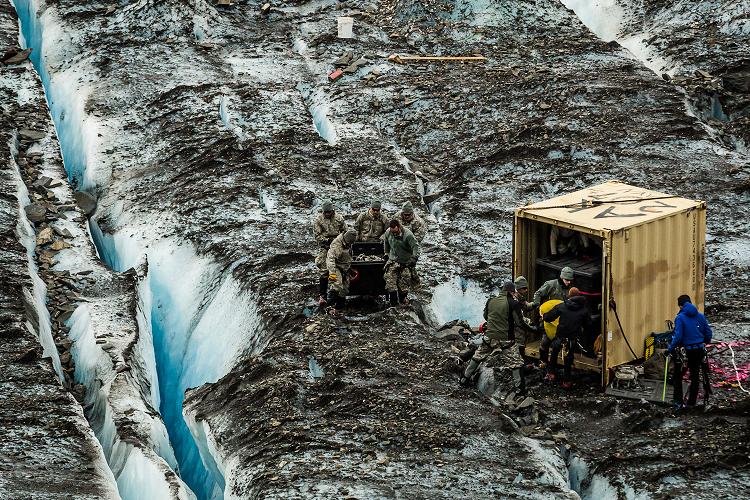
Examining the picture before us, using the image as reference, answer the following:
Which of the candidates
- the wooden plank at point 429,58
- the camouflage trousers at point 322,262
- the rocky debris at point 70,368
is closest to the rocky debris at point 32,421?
the rocky debris at point 70,368

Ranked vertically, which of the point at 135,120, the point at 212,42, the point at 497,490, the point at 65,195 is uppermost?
the point at 212,42

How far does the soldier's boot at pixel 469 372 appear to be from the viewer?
51.3 ft

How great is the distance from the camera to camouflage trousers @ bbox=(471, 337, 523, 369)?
15359 mm

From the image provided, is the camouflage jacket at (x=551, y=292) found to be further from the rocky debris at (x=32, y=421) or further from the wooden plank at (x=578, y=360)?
the rocky debris at (x=32, y=421)

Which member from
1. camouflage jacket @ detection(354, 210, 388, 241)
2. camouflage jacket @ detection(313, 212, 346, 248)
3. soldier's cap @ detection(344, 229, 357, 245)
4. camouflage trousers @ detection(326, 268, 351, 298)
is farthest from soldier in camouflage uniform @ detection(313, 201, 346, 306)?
soldier's cap @ detection(344, 229, 357, 245)

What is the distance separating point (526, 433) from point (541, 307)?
63.1 inches

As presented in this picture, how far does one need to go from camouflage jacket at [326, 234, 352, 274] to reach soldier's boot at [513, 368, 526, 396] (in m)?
3.01

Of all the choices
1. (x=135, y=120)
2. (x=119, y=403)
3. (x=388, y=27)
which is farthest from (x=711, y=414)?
(x=388, y=27)

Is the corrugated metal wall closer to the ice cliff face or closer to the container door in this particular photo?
the container door

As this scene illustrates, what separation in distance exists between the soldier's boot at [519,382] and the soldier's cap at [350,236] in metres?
3.01

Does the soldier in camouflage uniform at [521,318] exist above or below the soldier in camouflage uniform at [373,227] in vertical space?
below

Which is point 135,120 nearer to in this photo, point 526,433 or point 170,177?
point 170,177

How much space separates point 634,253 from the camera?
14.9m

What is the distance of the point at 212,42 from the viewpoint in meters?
28.2
